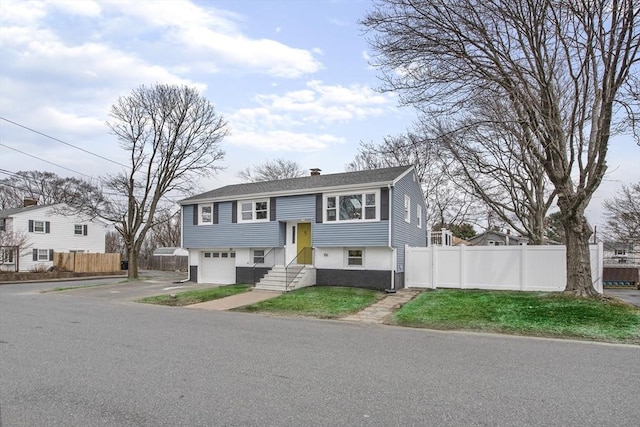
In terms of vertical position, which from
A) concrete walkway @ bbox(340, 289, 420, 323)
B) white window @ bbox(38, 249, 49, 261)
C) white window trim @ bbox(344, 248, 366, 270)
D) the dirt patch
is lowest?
the dirt patch

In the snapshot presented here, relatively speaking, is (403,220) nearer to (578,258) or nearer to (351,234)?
(351,234)

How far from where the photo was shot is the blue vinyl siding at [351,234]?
18.3 m

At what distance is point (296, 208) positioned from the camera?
20750 mm

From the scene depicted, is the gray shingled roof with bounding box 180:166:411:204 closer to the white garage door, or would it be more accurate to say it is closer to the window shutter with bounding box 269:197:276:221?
the window shutter with bounding box 269:197:276:221

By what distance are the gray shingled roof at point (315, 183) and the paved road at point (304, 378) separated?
10.1 m

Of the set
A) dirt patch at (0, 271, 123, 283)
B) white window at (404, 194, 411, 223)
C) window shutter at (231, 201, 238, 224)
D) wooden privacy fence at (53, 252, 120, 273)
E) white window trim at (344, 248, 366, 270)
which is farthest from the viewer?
wooden privacy fence at (53, 252, 120, 273)

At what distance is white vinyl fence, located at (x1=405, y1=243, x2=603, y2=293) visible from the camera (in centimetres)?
1636

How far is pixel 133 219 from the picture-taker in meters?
30.2

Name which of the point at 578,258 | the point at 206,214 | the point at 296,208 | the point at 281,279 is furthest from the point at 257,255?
the point at 578,258

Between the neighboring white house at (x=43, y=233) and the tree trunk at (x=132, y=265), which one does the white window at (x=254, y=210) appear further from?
the neighboring white house at (x=43, y=233)

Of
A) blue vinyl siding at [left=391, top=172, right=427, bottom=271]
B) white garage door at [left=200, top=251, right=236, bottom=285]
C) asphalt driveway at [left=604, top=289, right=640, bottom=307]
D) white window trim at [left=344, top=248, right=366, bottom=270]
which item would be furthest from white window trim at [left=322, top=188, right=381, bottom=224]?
asphalt driveway at [left=604, top=289, right=640, bottom=307]

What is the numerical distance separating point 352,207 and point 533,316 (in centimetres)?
919

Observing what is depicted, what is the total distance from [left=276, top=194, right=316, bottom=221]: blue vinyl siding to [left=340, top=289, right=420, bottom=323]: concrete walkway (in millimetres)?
5430

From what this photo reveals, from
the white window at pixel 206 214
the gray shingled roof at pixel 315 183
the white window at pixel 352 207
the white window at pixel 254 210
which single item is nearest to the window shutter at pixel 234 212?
the white window at pixel 254 210
